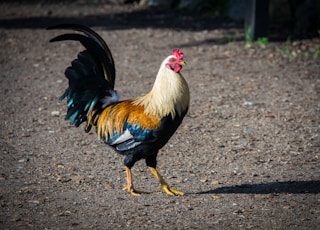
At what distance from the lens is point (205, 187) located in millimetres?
5758

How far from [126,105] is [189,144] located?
1.71m

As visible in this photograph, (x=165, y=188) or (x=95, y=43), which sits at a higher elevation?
(x=95, y=43)

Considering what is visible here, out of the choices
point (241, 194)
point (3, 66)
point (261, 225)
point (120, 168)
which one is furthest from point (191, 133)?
point (3, 66)

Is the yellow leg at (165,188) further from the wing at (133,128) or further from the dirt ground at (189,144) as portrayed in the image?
the wing at (133,128)

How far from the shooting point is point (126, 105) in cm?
548

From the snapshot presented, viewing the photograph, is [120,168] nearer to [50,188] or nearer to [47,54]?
[50,188]

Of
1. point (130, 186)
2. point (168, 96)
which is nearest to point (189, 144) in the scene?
point (130, 186)

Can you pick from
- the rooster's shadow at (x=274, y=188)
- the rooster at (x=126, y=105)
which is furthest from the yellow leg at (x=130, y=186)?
the rooster's shadow at (x=274, y=188)

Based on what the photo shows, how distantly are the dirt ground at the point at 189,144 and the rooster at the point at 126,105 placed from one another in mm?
519

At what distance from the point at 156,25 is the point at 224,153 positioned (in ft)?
23.6

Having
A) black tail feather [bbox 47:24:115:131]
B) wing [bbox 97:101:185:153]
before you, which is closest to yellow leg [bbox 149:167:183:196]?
wing [bbox 97:101:185:153]

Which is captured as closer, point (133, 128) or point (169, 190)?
point (133, 128)

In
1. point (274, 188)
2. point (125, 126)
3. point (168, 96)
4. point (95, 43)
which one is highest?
point (95, 43)

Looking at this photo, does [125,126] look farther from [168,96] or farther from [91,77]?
[91,77]
